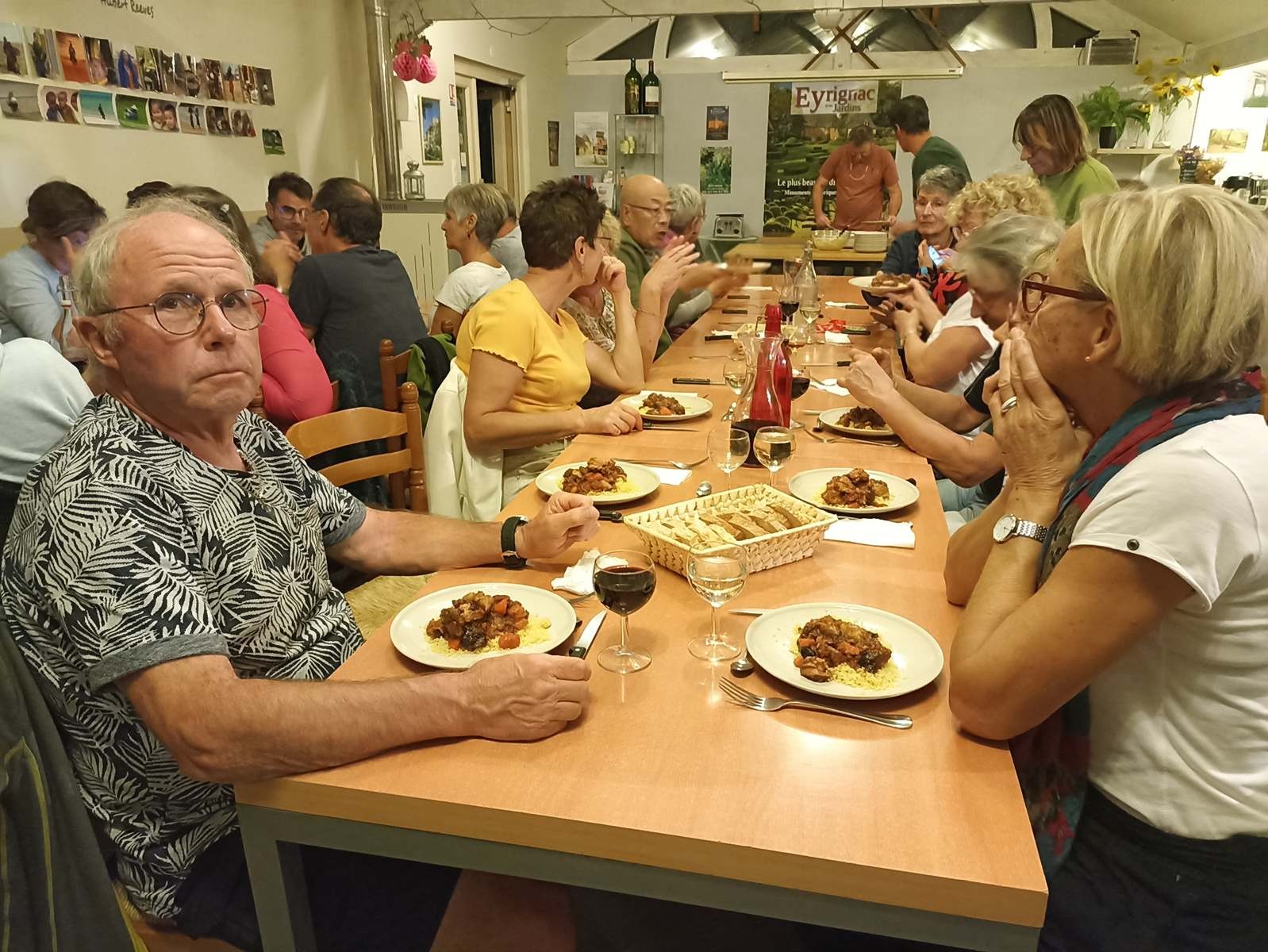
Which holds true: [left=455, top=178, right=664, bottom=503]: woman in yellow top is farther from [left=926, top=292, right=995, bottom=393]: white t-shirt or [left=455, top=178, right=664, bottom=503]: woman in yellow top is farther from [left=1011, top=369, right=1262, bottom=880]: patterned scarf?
[left=1011, top=369, right=1262, bottom=880]: patterned scarf

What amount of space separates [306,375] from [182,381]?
5.28 feet

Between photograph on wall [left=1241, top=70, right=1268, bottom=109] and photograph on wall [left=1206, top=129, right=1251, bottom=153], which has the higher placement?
photograph on wall [left=1241, top=70, right=1268, bottom=109]

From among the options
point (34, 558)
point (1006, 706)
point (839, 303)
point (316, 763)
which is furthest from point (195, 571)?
point (839, 303)

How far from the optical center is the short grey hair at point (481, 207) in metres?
4.35

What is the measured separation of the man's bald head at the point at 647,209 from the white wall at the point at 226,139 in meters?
2.31

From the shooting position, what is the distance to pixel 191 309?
1298 millimetres

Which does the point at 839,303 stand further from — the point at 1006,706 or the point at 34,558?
the point at 34,558

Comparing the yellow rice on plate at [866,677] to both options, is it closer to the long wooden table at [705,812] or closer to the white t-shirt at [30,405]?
the long wooden table at [705,812]

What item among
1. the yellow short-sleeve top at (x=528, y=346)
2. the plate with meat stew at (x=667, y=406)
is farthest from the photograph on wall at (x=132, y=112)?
the plate with meat stew at (x=667, y=406)

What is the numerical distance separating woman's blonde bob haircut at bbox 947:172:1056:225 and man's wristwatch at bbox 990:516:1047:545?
6.97ft

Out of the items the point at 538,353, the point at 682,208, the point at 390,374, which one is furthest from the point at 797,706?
the point at 682,208

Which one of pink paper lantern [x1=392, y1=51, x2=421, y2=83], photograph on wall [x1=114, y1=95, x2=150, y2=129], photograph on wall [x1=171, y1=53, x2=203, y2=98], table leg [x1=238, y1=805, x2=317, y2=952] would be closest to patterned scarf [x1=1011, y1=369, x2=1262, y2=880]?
table leg [x1=238, y1=805, x2=317, y2=952]

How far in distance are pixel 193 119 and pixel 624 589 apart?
4459mm

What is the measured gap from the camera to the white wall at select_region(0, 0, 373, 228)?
3.66 meters
